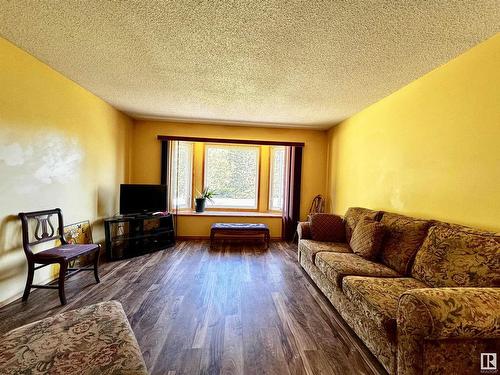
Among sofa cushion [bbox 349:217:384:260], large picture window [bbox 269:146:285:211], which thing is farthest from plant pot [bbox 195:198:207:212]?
sofa cushion [bbox 349:217:384:260]

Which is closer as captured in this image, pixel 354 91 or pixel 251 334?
pixel 251 334

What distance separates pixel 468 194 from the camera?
2.03 meters

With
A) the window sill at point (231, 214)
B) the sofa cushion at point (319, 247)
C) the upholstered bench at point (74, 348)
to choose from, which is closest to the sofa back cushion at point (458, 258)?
the sofa cushion at point (319, 247)

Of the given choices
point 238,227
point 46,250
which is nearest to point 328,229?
point 238,227

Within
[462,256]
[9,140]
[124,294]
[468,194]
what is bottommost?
[124,294]

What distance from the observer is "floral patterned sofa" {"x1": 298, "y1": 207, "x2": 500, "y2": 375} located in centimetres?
119

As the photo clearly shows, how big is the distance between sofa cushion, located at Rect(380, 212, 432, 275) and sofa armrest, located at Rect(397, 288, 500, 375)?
0.86 m

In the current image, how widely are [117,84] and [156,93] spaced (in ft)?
1.53

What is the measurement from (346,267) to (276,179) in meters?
3.51

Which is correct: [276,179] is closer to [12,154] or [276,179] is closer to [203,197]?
[203,197]

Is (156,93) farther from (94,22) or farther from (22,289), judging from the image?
(22,289)

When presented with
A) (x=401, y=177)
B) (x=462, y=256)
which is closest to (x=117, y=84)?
(x=401, y=177)

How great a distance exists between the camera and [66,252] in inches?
94.0

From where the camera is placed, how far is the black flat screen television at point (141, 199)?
155 inches
